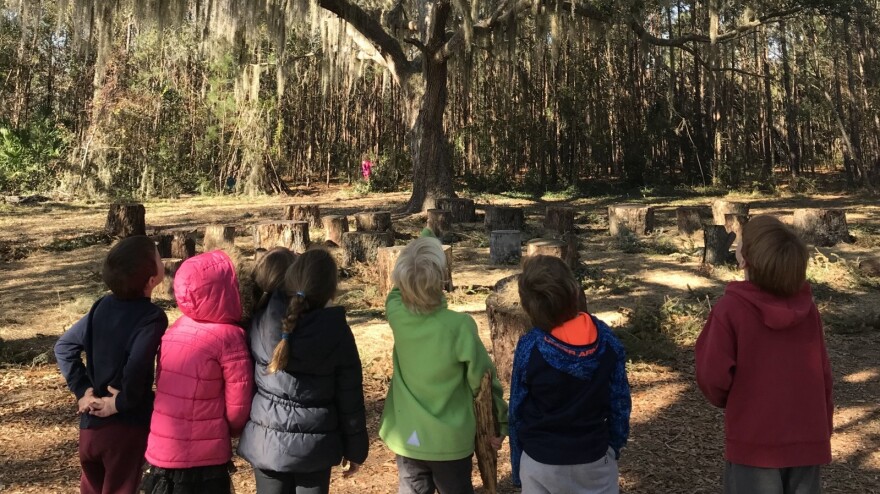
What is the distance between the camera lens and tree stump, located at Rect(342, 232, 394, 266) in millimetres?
8469

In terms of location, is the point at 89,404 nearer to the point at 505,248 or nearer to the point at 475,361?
the point at 475,361

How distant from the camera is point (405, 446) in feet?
7.64

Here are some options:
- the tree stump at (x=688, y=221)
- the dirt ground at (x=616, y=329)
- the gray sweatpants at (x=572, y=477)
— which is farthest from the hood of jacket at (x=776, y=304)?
the tree stump at (x=688, y=221)

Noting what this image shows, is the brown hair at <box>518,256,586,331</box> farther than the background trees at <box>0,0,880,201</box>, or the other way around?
the background trees at <box>0,0,880,201</box>

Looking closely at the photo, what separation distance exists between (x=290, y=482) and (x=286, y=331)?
51 centimetres

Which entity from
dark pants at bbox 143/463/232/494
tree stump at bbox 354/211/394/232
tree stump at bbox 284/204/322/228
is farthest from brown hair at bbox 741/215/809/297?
tree stump at bbox 284/204/322/228

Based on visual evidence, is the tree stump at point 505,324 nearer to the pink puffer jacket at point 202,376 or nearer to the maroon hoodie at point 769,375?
the maroon hoodie at point 769,375

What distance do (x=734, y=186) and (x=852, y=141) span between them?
323cm

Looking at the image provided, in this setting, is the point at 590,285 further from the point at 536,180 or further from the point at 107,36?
the point at 536,180

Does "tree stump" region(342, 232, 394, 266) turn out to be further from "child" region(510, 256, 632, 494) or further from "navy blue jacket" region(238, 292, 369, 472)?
"child" region(510, 256, 632, 494)

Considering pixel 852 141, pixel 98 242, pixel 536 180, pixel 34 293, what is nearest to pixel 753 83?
pixel 852 141

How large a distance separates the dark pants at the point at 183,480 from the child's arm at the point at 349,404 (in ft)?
1.41

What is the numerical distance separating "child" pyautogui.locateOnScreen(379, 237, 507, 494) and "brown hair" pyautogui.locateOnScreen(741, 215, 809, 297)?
0.87 m

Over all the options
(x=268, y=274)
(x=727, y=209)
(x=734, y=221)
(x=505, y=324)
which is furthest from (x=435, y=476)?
(x=727, y=209)
